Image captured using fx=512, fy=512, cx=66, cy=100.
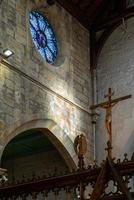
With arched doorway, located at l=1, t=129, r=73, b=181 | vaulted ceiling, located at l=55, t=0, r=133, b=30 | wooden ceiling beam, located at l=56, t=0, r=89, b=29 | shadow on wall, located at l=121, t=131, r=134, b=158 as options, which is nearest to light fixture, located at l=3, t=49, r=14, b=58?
arched doorway, located at l=1, t=129, r=73, b=181

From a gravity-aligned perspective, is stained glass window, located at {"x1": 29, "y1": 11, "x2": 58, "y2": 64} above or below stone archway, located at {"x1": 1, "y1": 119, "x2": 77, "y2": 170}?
above

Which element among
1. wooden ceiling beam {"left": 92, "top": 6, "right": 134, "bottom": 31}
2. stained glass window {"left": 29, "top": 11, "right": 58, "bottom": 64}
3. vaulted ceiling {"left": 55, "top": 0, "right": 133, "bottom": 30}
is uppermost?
vaulted ceiling {"left": 55, "top": 0, "right": 133, "bottom": 30}

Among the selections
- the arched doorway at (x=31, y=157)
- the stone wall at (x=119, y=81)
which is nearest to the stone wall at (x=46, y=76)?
the stone wall at (x=119, y=81)

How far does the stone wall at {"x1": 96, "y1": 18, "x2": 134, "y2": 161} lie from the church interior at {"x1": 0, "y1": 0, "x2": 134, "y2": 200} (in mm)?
26

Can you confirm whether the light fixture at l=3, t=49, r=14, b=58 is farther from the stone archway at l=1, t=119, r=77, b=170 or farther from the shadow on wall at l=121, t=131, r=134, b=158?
the shadow on wall at l=121, t=131, r=134, b=158

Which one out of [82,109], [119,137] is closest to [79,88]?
[82,109]

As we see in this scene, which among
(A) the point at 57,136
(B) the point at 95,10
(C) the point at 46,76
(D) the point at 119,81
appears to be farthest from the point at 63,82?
(B) the point at 95,10

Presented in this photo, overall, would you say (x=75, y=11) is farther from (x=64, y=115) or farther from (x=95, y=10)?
(x=64, y=115)

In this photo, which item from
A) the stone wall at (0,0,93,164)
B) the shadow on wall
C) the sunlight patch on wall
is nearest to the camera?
the stone wall at (0,0,93,164)

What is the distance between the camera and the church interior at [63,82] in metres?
11.0

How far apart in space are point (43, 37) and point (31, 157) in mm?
3714

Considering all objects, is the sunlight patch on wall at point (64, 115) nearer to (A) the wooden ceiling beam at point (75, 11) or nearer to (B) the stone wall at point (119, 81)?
(B) the stone wall at point (119, 81)

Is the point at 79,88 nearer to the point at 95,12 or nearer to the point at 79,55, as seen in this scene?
the point at 79,55

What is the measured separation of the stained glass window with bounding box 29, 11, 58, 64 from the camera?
1241 centimetres
